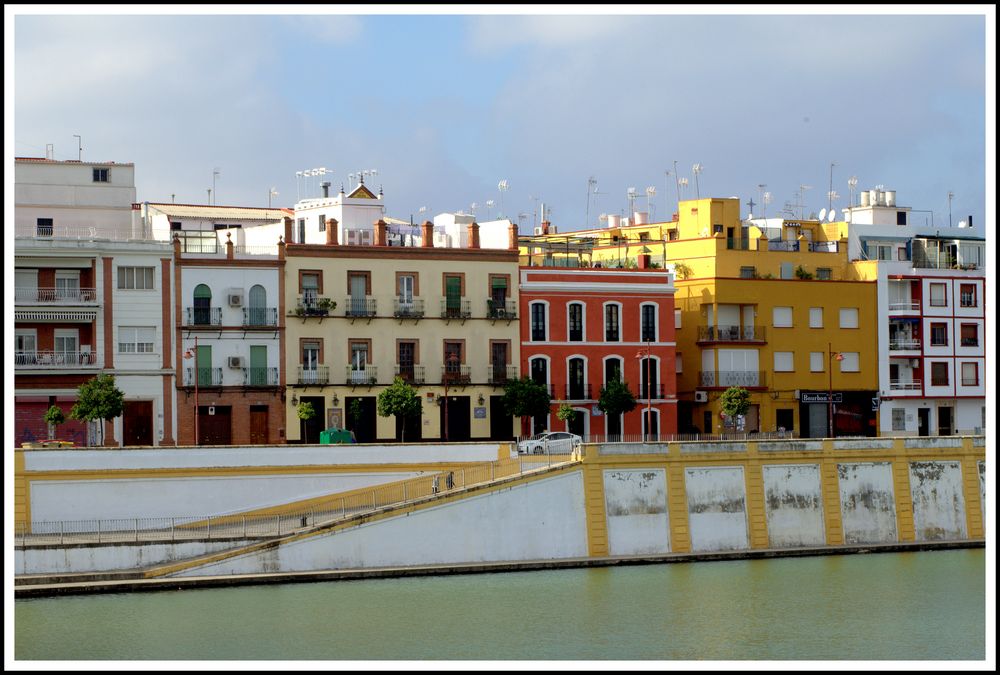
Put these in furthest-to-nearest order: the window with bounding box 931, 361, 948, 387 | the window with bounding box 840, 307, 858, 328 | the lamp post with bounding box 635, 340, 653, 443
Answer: the window with bounding box 931, 361, 948, 387, the window with bounding box 840, 307, 858, 328, the lamp post with bounding box 635, 340, 653, 443

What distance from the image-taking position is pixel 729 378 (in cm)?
7700

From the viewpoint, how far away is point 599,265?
250 ft

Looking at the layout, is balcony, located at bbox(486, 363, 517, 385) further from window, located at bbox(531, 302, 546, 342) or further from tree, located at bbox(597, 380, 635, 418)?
tree, located at bbox(597, 380, 635, 418)

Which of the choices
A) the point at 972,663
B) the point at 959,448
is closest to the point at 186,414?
the point at 959,448

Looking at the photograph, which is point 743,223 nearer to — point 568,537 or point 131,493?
point 568,537

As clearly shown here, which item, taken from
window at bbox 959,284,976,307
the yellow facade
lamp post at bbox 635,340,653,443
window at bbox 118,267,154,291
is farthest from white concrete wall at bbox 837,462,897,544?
window at bbox 118,267,154,291

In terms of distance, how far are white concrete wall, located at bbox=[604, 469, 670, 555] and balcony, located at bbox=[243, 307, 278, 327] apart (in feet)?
52.8

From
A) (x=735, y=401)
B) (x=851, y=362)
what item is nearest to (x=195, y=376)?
(x=735, y=401)

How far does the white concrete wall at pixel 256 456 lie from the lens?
184 feet

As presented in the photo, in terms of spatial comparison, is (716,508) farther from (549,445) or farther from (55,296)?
(55,296)

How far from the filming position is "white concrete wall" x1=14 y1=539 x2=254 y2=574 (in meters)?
51.7

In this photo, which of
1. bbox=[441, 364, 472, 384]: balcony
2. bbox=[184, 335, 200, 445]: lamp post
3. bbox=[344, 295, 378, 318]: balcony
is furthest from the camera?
bbox=[441, 364, 472, 384]: balcony

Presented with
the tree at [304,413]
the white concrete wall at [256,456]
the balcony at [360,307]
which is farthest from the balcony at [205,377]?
the white concrete wall at [256,456]

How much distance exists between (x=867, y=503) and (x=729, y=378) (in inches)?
636
